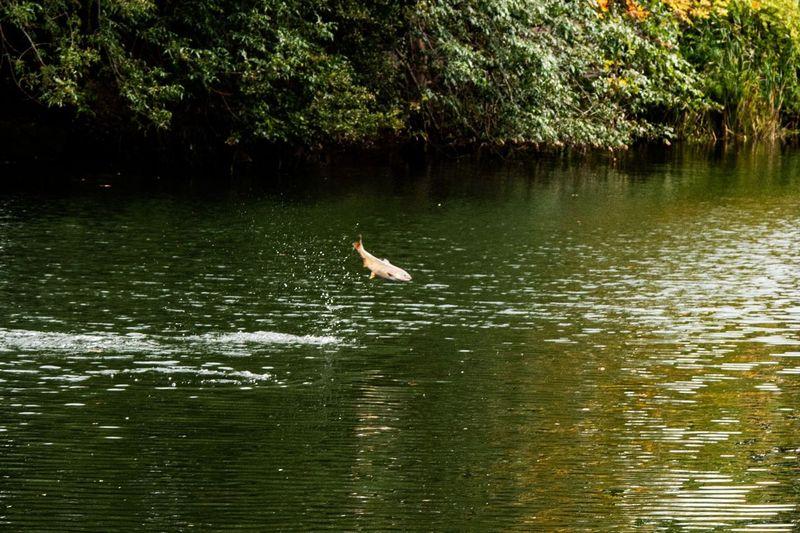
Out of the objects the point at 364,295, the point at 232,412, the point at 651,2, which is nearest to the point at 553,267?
the point at 364,295

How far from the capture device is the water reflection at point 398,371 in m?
6.31

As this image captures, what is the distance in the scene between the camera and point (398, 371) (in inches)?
349

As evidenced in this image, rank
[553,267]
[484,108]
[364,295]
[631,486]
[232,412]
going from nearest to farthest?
[631,486] < [232,412] < [364,295] < [553,267] < [484,108]

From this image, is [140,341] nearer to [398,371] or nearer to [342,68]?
[398,371]

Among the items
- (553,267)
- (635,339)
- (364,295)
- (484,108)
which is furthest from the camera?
(484,108)

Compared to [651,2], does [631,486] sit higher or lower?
lower

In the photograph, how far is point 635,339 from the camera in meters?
9.98

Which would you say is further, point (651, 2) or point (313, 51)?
point (651, 2)

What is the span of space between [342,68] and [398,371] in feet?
37.9

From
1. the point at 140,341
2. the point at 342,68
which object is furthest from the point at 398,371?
the point at 342,68

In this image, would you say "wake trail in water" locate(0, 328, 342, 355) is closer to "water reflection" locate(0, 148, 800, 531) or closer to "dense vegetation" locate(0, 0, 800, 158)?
"water reflection" locate(0, 148, 800, 531)

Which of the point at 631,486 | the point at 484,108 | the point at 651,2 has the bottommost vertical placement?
the point at 631,486

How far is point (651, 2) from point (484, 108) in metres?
4.23

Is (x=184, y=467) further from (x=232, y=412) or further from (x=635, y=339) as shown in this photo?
(x=635, y=339)
